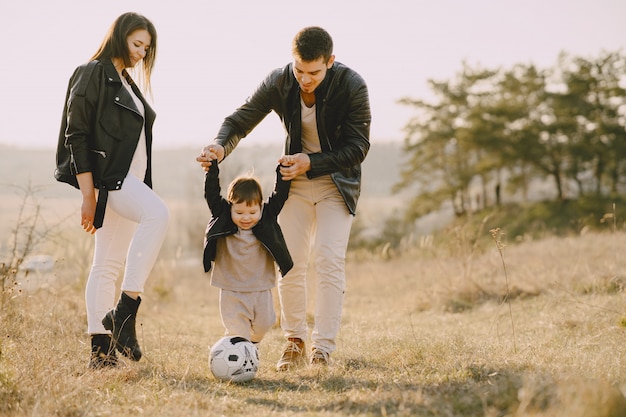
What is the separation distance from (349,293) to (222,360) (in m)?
7.15

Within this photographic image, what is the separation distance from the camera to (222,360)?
4.20 m

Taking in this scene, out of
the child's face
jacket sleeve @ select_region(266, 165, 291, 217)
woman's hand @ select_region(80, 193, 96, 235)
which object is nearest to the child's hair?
the child's face

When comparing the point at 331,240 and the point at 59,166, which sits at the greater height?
the point at 59,166

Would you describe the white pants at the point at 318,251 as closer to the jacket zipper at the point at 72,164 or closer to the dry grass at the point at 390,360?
the dry grass at the point at 390,360

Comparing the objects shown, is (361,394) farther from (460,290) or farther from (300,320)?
(460,290)

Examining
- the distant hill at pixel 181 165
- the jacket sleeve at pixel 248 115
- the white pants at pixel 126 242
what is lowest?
the white pants at pixel 126 242

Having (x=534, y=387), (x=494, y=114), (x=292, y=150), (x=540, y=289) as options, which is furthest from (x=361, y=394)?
(x=494, y=114)

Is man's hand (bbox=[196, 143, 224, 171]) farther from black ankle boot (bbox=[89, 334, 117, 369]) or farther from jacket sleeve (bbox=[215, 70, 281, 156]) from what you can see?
black ankle boot (bbox=[89, 334, 117, 369])

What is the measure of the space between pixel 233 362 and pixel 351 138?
5.99ft

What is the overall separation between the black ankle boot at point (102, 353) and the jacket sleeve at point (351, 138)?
6.02 ft

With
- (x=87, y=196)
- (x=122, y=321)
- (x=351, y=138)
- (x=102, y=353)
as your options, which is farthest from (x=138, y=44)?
(x=102, y=353)

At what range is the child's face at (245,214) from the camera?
462 cm

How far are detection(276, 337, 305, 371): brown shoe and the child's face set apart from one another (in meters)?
0.95

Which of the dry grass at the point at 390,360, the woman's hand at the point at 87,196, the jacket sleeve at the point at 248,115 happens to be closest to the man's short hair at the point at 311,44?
the jacket sleeve at the point at 248,115
